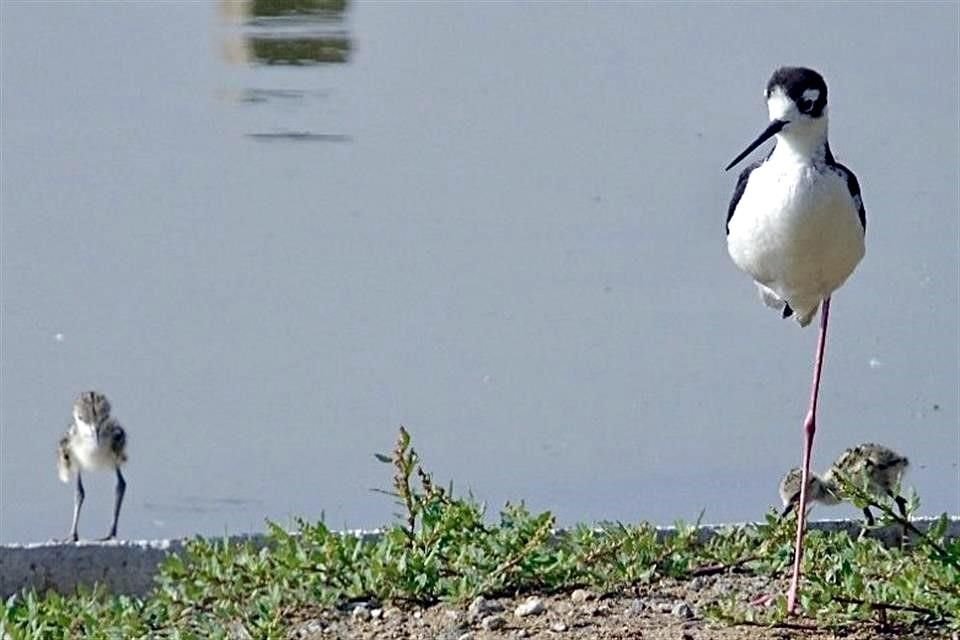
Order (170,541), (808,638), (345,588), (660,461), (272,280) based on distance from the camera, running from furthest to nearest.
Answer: (272,280)
(660,461)
(170,541)
(345,588)
(808,638)

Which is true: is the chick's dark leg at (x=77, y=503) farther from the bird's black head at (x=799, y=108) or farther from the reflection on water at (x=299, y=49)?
the reflection on water at (x=299, y=49)

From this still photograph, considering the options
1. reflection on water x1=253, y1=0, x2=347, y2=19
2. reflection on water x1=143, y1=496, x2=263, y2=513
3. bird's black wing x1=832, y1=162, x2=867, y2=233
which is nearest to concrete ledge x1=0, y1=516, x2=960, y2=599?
bird's black wing x1=832, y1=162, x2=867, y2=233

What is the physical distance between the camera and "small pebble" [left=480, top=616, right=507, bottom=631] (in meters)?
5.21

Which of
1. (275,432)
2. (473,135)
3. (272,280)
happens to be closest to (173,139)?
(473,135)

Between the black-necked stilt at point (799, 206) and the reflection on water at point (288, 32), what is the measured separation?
6.99 meters

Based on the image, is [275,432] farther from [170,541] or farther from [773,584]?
[773,584]

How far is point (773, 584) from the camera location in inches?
220

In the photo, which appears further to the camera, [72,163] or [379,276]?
[72,163]

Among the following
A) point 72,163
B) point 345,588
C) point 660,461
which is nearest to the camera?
point 345,588

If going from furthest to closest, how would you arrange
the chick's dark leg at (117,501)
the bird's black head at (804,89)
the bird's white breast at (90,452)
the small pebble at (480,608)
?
the bird's white breast at (90,452) < the chick's dark leg at (117,501) < the bird's black head at (804,89) < the small pebble at (480,608)

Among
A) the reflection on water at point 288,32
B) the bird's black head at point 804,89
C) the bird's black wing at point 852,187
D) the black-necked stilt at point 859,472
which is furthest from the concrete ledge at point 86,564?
the reflection on water at point 288,32

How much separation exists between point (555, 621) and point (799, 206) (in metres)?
1.08

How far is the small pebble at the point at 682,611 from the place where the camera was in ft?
17.4

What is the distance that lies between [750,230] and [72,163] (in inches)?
217
